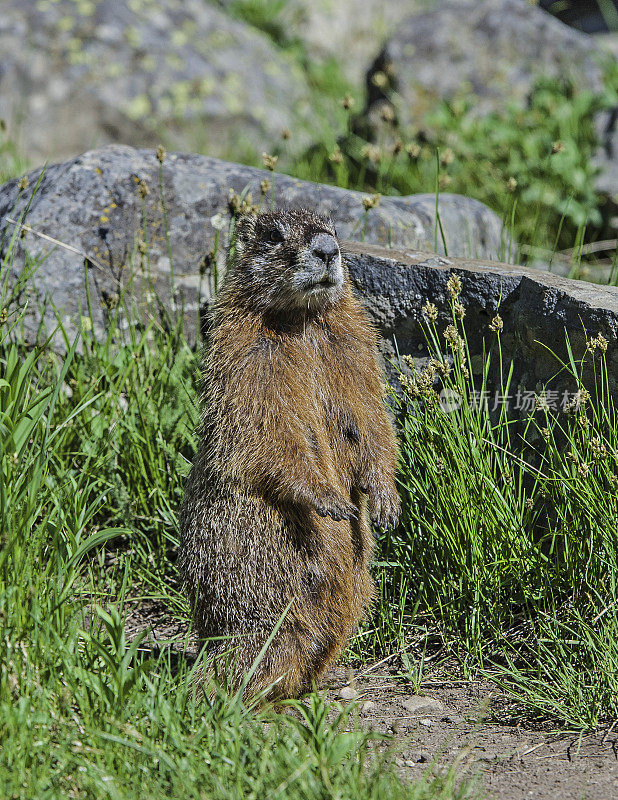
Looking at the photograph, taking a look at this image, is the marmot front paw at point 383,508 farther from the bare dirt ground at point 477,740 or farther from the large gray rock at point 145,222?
the large gray rock at point 145,222

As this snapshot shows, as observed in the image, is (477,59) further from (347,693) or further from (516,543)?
(347,693)

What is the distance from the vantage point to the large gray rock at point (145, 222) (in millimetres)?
4355

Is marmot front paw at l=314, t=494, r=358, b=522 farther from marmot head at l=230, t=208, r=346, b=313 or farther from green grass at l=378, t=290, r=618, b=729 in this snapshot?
marmot head at l=230, t=208, r=346, b=313

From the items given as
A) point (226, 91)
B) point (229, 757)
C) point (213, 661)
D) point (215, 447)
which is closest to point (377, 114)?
point (226, 91)

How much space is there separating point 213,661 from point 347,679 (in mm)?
684

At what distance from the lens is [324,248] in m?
3.09

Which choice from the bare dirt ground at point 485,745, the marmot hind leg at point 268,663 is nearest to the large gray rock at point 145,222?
the marmot hind leg at point 268,663

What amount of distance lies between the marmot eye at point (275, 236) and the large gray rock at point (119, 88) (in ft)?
14.8

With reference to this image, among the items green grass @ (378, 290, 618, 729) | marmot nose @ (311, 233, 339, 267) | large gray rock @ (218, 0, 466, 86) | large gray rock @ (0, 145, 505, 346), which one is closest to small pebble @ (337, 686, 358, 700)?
green grass @ (378, 290, 618, 729)

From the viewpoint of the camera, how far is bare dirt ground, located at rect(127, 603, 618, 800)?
2561 mm

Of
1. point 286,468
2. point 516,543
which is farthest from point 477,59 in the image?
point 286,468

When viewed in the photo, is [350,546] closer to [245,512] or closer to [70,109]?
[245,512]

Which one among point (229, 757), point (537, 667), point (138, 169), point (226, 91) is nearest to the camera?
point (229, 757)

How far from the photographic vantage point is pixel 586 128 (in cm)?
702
